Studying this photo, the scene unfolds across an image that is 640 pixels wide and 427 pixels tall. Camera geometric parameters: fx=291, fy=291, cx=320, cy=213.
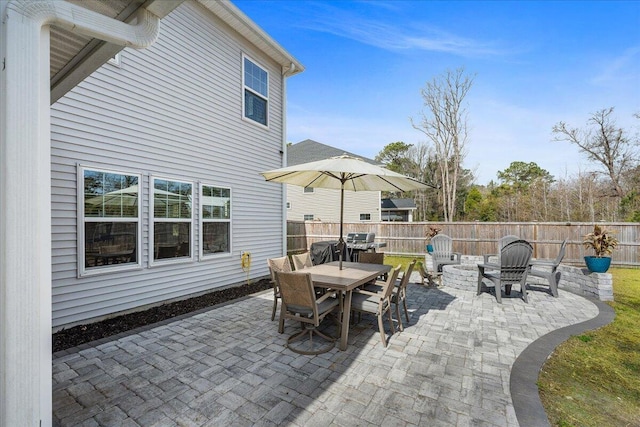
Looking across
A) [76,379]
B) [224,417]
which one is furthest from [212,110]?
[224,417]

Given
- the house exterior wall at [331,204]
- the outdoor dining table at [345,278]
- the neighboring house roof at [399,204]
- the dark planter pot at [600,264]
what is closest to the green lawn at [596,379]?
the outdoor dining table at [345,278]

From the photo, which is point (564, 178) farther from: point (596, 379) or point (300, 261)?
point (300, 261)

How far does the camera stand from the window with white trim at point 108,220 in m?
4.45

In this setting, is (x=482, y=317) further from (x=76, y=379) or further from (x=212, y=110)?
(x=212, y=110)

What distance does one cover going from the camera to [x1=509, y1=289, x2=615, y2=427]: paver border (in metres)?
2.49

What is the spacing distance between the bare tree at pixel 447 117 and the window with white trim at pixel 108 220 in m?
17.1

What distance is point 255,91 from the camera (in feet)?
25.8

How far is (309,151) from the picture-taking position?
20891 millimetres

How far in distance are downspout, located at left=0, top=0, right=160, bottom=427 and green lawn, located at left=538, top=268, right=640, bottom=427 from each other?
3616 mm

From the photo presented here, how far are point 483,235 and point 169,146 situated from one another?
11.8m

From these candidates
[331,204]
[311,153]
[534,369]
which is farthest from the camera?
[311,153]

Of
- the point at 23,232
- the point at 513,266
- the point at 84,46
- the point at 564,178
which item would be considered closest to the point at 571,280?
the point at 513,266

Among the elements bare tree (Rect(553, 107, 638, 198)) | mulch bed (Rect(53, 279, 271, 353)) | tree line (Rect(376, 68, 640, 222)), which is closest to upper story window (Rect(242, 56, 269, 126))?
mulch bed (Rect(53, 279, 271, 353))

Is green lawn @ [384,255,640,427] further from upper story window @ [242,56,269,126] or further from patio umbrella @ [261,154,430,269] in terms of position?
upper story window @ [242,56,269,126]
